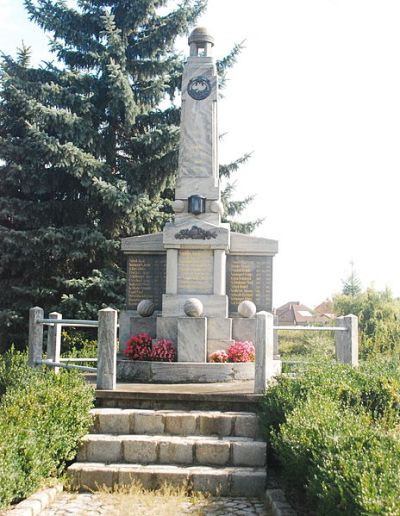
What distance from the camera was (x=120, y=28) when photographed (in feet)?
59.3

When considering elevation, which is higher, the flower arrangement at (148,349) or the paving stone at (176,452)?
the flower arrangement at (148,349)

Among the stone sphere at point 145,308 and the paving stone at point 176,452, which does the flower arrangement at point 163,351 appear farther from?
the paving stone at point 176,452

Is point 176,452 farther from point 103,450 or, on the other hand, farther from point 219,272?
point 219,272

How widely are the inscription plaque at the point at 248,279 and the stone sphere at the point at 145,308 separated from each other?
4.61 ft

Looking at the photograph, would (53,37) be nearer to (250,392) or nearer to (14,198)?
(14,198)

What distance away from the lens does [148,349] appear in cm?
998

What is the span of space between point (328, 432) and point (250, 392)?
3058 mm

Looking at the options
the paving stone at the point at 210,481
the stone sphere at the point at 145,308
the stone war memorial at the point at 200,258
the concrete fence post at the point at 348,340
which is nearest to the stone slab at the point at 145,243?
the stone war memorial at the point at 200,258

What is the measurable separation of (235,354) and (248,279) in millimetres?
1817

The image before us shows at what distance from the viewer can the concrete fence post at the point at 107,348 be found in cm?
762

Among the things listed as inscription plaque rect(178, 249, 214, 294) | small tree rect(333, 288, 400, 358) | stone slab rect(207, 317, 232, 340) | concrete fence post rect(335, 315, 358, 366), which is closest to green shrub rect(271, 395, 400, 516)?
concrete fence post rect(335, 315, 358, 366)

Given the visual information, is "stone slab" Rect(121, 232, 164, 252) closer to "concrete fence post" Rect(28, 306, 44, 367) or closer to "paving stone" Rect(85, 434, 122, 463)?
"concrete fence post" Rect(28, 306, 44, 367)

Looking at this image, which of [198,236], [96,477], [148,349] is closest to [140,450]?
[96,477]

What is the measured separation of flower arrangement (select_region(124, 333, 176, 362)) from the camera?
9.63 meters
